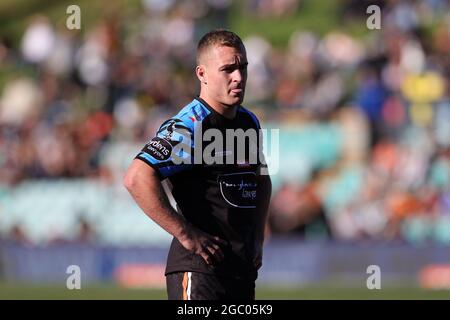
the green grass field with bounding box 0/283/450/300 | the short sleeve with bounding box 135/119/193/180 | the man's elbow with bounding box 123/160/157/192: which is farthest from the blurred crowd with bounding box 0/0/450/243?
the man's elbow with bounding box 123/160/157/192

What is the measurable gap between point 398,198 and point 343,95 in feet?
9.21

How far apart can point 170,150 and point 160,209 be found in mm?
350

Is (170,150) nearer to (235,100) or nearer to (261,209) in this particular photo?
(235,100)

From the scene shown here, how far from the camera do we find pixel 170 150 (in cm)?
634

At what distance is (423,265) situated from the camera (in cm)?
1794

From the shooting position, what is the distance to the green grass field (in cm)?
1534

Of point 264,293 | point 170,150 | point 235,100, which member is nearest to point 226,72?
point 235,100

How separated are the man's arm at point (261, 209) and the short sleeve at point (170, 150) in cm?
59

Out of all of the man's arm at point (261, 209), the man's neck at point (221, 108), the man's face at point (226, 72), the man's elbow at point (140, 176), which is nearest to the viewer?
the man's elbow at point (140, 176)

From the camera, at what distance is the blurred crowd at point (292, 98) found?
19.0 metres

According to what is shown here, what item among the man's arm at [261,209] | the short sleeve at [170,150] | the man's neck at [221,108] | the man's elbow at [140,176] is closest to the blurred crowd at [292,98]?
the man's arm at [261,209]

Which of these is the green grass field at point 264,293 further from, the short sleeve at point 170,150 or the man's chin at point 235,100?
the short sleeve at point 170,150
